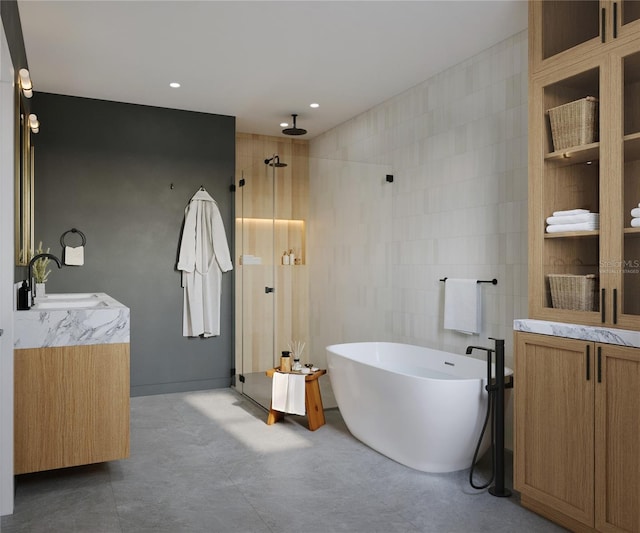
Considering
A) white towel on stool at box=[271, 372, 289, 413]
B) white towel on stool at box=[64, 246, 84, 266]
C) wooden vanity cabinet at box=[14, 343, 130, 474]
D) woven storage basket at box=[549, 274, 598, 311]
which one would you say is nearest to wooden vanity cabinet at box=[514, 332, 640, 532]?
woven storage basket at box=[549, 274, 598, 311]

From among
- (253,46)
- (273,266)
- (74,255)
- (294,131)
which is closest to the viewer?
(253,46)

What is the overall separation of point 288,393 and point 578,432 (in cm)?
222

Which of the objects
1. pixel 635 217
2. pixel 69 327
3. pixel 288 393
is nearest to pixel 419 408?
pixel 288 393

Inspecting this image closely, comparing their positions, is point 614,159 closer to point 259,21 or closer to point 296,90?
point 259,21

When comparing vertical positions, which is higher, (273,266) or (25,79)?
(25,79)

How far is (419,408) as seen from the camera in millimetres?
3154

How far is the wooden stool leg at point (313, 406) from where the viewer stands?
416 centimetres

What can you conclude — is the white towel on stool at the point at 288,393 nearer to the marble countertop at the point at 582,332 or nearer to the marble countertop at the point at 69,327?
the marble countertop at the point at 69,327

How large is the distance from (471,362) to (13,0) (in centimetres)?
353

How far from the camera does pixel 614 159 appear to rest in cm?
248

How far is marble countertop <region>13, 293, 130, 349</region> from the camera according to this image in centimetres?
296

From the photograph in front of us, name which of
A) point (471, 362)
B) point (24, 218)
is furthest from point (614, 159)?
point (24, 218)

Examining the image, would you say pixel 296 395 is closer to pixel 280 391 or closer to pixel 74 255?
pixel 280 391

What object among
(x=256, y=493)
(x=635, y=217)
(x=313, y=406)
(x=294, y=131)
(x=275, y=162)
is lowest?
(x=256, y=493)
